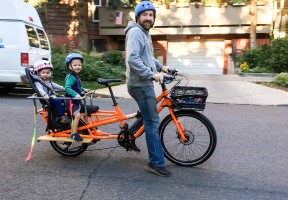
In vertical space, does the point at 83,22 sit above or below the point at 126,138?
above

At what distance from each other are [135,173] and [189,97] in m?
1.12

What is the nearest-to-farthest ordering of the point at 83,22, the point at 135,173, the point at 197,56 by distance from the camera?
the point at 135,173 < the point at 83,22 < the point at 197,56

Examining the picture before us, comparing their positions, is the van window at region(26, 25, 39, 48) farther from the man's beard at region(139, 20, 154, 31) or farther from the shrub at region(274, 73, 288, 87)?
the shrub at region(274, 73, 288, 87)

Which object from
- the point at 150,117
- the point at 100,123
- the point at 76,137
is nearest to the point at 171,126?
the point at 150,117

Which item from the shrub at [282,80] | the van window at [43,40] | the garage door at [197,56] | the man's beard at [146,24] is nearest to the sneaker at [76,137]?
the man's beard at [146,24]

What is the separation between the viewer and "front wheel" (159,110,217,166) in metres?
4.56

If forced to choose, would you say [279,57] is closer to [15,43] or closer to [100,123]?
[15,43]

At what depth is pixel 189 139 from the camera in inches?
184

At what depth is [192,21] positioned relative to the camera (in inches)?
887

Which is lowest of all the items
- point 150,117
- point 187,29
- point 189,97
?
point 150,117

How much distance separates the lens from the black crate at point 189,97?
14.3ft

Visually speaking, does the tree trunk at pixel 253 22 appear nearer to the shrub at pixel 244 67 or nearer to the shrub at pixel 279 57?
the shrub at pixel 244 67

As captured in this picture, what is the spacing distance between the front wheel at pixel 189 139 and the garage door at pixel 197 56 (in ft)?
63.6

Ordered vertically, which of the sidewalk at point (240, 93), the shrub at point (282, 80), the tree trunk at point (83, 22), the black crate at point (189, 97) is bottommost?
the sidewalk at point (240, 93)
